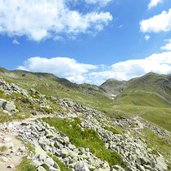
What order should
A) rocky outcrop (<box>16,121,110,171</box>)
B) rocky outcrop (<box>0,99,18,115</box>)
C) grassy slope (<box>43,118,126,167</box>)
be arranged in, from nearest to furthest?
rocky outcrop (<box>16,121,110,171</box>) → rocky outcrop (<box>0,99,18,115</box>) → grassy slope (<box>43,118,126,167</box>)

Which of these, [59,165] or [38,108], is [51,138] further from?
[38,108]

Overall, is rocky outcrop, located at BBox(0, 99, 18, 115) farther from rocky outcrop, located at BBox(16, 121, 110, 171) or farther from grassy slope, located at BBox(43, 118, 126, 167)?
rocky outcrop, located at BBox(16, 121, 110, 171)

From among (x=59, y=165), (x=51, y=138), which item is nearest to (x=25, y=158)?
(x=59, y=165)

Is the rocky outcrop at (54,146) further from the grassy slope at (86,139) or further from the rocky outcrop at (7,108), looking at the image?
the rocky outcrop at (7,108)

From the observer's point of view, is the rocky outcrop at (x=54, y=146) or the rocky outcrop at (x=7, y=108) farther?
the rocky outcrop at (x=7, y=108)

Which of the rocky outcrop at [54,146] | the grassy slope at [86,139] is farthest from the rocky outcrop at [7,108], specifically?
the rocky outcrop at [54,146]

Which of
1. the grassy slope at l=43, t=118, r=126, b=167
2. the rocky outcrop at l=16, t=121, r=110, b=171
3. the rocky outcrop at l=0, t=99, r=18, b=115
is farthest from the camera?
the grassy slope at l=43, t=118, r=126, b=167

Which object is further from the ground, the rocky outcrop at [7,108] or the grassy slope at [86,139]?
the rocky outcrop at [7,108]

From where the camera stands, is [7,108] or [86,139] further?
[86,139]

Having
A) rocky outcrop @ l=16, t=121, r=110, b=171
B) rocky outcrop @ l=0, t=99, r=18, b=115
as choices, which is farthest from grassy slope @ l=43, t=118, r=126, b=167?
rocky outcrop @ l=16, t=121, r=110, b=171

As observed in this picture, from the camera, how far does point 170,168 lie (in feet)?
185

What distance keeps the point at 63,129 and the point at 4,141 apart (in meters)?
18.0

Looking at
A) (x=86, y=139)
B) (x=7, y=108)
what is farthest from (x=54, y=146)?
(x=86, y=139)

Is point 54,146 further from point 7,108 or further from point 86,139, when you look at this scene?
point 86,139
